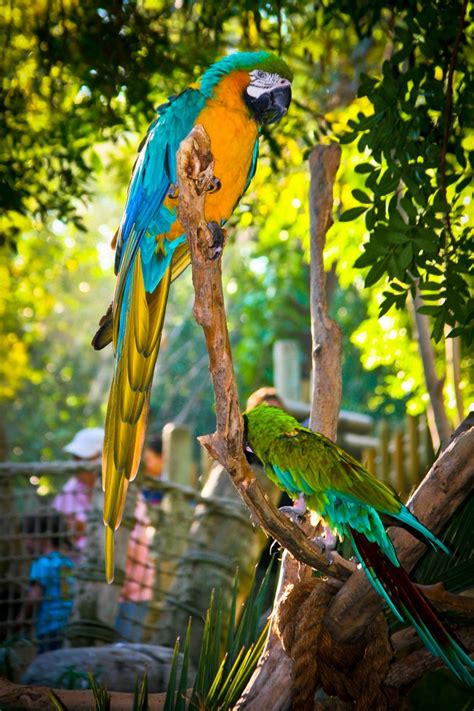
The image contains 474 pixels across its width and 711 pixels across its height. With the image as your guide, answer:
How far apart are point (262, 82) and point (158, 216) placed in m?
0.29

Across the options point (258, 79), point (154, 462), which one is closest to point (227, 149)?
point (258, 79)

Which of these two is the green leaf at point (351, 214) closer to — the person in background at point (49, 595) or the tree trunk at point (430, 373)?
the tree trunk at point (430, 373)

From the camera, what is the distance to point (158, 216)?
1.27 metres

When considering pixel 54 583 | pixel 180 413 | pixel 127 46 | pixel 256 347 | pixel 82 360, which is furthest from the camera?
pixel 82 360

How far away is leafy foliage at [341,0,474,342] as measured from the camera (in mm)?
1346

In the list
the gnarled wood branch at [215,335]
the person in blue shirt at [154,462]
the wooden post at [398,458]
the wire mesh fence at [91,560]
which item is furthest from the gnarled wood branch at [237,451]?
the wooden post at [398,458]

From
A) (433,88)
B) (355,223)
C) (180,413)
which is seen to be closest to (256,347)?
(180,413)

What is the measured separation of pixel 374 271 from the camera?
135 centimetres

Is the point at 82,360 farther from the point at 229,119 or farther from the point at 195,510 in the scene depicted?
the point at 229,119

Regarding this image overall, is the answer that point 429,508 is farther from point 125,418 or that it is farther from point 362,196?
point 362,196

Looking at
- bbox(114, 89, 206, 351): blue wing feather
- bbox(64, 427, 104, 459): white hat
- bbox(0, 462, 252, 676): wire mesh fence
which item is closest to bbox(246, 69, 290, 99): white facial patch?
bbox(114, 89, 206, 351): blue wing feather

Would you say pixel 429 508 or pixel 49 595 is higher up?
pixel 429 508

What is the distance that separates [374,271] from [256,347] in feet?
16.7

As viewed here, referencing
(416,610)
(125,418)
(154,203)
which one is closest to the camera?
(416,610)
